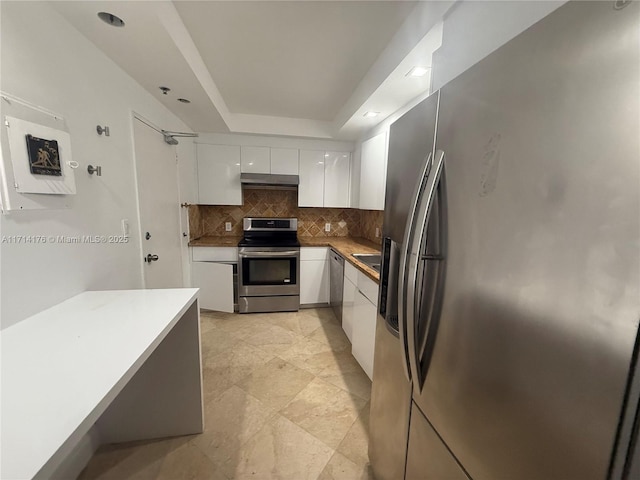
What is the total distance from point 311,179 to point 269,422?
2.66 m

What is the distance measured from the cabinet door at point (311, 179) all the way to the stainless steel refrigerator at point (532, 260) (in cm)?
255

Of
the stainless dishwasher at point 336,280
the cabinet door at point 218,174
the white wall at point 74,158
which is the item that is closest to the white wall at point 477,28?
the white wall at point 74,158

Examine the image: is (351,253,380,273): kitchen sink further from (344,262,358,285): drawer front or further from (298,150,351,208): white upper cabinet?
(298,150,351,208): white upper cabinet

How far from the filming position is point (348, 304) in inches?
94.7

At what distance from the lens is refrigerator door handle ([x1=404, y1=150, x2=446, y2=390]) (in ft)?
2.50

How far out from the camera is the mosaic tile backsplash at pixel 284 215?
139 inches

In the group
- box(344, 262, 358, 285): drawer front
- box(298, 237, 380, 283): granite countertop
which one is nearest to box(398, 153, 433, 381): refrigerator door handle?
box(298, 237, 380, 283): granite countertop

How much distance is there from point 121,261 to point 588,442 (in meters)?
2.14

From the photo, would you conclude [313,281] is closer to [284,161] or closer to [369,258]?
[369,258]

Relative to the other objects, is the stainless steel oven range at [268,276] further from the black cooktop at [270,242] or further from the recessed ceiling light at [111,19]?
the recessed ceiling light at [111,19]

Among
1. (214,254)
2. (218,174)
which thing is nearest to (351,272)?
(214,254)

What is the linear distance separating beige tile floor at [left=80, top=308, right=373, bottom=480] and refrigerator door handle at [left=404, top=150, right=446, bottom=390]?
998mm

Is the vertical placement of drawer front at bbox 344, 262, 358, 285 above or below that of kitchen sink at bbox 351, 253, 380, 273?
below

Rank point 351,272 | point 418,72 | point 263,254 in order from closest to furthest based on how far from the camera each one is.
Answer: point 418,72
point 351,272
point 263,254
